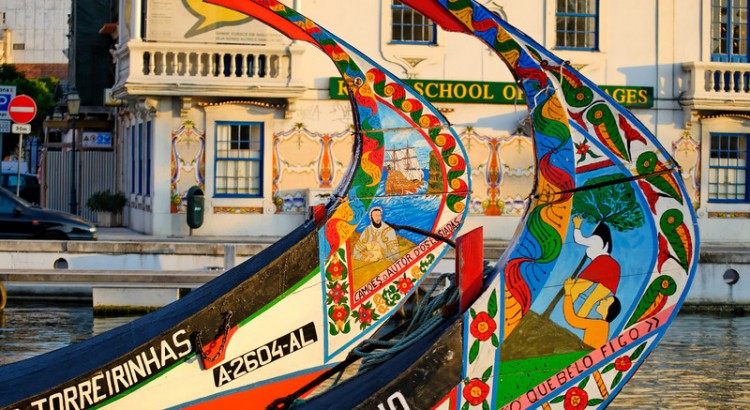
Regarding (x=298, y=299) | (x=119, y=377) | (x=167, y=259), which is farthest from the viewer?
(x=167, y=259)

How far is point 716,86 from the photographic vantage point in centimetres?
2909

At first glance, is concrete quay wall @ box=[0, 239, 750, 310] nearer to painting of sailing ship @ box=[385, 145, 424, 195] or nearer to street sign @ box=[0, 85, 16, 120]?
street sign @ box=[0, 85, 16, 120]

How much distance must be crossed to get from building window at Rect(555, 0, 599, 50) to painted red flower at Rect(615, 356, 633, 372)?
21467mm

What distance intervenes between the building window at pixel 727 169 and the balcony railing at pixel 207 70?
8929 millimetres

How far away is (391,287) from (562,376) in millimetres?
5034

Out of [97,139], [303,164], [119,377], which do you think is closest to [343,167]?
[303,164]

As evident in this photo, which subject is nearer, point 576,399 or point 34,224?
point 576,399

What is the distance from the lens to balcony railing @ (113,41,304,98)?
27.3m

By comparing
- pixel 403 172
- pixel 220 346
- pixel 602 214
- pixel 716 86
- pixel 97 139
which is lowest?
pixel 220 346

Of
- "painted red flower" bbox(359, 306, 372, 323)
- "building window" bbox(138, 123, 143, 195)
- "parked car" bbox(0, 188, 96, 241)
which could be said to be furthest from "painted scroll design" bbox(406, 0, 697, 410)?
"building window" bbox(138, 123, 143, 195)

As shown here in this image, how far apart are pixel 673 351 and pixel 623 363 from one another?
8.95 meters

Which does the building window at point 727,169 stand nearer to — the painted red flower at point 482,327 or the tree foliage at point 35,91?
the painted red flower at point 482,327

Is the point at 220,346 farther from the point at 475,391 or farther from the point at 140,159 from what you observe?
the point at 140,159

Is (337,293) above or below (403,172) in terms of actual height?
below
